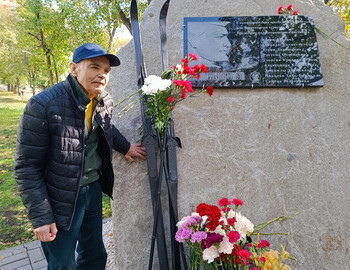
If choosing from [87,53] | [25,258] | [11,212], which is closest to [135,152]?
[87,53]

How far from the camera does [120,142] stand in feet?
8.00

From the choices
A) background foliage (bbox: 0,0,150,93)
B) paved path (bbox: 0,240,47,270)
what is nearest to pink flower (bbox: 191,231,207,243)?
paved path (bbox: 0,240,47,270)

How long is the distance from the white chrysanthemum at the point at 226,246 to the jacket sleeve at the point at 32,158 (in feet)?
3.75

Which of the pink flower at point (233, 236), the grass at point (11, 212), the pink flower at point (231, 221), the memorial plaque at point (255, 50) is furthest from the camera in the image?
the grass at point (11, 212)

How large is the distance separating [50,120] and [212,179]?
59.7 inches

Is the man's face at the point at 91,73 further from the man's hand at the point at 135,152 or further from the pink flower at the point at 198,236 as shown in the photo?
the pink flower at the point at 198,236

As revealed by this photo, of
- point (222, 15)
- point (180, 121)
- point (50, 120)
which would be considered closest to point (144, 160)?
point (180, 121)

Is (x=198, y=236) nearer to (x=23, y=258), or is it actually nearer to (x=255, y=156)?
(x=255, y=156)

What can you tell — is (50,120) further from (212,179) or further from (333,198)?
(333,198)

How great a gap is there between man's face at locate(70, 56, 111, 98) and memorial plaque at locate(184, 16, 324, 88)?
3.26ft

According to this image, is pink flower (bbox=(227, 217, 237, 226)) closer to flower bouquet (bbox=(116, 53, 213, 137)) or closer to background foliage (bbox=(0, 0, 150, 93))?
flower bouquet (bbox=(116, 53, 213, 137))

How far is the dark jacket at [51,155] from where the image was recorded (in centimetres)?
183

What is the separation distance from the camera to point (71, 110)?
1.96m

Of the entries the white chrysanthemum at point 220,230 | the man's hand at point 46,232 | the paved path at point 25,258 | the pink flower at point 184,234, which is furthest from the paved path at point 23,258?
the white chrysanthemum at point 220,230
